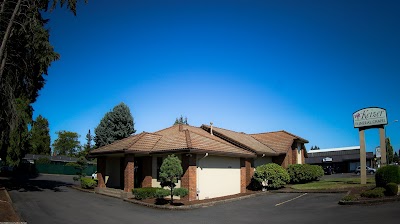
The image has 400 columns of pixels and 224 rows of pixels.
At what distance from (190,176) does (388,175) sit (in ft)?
41.5

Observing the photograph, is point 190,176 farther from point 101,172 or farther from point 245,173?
point 101,172

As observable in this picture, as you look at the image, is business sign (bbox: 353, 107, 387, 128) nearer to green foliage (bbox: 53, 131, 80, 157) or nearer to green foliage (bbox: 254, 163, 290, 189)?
green foliage (bbox: 254, 163, 290, 189)

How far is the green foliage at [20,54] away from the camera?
19391 mm

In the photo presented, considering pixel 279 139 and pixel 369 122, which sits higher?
pixel 369 122

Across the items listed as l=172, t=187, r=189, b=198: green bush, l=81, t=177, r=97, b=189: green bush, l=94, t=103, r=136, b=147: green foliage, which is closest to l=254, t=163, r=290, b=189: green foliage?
l=172, t=187, r=189, b=198: green bush

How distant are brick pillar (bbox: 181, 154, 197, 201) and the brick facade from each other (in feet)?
21.1

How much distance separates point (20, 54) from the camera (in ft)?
75.4

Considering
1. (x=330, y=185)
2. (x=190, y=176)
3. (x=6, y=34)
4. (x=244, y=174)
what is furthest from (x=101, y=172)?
(x=330, y=185)

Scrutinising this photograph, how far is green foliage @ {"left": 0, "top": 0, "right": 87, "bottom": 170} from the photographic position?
19.4m

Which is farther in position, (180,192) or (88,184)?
(88,184)

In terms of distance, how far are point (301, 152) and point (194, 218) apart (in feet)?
86.9

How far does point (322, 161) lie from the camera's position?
65.8 m

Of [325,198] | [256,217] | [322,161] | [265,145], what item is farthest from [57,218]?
[322,161]

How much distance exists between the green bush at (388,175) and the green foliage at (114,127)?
109 ft
